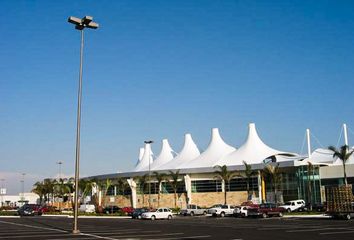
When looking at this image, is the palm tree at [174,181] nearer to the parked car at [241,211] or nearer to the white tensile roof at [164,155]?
the parked car at [241,211]

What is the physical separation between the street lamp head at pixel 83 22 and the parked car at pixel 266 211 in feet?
90.3

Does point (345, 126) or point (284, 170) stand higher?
point (345, 126)

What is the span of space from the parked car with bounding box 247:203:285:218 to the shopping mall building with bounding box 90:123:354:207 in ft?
57.5

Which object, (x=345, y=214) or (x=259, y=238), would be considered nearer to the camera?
(x=259, y=238)

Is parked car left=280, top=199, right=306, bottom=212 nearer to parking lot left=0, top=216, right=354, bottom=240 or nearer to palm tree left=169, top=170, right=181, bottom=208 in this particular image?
palm tree left=169, top=170, right=181, bottom=208

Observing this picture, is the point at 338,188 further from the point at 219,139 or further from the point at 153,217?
the point at 219,139

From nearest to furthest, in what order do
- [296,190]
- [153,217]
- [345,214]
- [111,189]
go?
[345,214]
[153,217]
[296,190]
[111,189]

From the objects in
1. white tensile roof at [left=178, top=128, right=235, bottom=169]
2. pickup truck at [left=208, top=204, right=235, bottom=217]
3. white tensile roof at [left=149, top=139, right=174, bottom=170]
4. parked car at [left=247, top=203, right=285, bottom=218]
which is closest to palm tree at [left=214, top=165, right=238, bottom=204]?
white tensile roof at [left=178, top=128, right=235, bottom=169]

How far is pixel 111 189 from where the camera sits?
85125 mm

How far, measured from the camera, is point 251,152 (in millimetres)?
76625

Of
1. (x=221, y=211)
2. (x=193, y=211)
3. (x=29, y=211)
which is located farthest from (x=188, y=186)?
(x=29, y=211)

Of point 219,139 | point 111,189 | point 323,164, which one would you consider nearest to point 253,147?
point 219,139

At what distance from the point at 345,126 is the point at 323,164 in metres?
13.4

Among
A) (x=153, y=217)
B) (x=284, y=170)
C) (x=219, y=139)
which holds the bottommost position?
(x=153, y=217)
